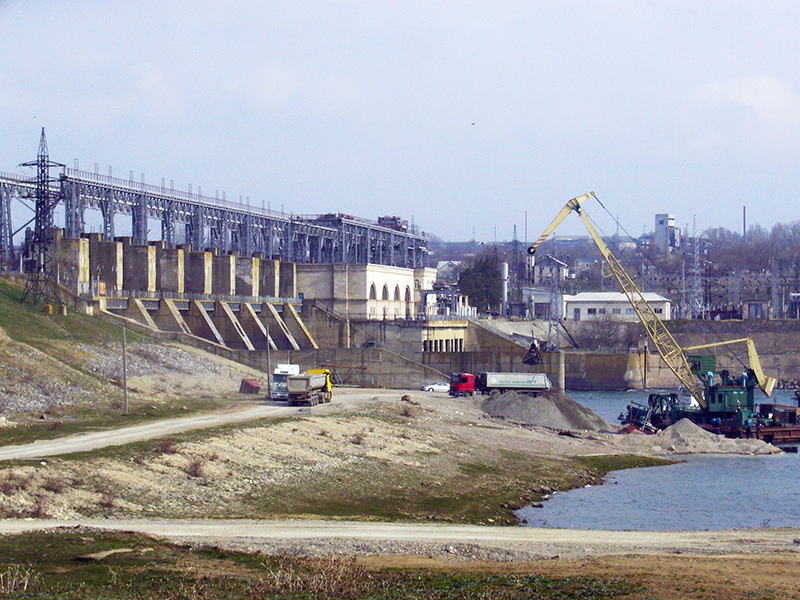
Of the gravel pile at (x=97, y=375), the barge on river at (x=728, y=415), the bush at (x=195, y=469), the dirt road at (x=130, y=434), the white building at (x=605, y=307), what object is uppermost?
the white building at (x=605, y=307)

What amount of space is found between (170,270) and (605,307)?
72.5 m

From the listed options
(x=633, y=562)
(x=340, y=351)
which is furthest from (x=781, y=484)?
(x=340, y=351)

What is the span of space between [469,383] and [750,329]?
202 feet

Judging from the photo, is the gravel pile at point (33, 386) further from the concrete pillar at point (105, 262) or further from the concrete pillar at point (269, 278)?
the concrete pillar at point (269, 278)

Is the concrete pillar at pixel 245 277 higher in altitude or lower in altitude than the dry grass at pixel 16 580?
higher

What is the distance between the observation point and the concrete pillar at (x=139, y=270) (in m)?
88.9

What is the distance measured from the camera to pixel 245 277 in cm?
10100

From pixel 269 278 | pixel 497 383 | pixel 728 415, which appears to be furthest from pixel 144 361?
pixel 269 278

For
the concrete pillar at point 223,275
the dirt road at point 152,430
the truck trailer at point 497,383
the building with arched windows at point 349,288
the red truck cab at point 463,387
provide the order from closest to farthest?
the dirt road at point 152,430 < the truck trailer at point 497,383 < the red truck cab at point 463,387 < the concrete pillar at point 223,275 < the building with arched windows at point 349,288

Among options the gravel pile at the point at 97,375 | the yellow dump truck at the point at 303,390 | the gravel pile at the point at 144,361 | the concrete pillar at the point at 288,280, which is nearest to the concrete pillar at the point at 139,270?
the gravel pile at the point at 97,375

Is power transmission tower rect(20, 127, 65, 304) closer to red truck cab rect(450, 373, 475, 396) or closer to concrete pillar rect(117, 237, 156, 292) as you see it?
concrete pillar rect(117, 237, 156, 292)

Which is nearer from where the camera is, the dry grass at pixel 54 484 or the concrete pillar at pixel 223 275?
the dry grass at pixel 54 484

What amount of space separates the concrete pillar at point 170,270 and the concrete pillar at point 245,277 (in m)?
9.41

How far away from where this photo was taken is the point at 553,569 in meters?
22.2
